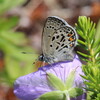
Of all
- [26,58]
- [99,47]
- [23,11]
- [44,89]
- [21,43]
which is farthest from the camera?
[23,11]

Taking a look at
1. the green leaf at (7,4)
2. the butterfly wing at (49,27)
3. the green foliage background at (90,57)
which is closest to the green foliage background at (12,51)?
the green leaf at (7,4)

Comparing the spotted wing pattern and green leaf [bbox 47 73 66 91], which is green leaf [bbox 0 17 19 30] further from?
green leaf [bbox 47 73 66 91]

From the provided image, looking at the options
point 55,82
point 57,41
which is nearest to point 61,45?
point 57,41

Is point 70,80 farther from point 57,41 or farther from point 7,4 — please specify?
point 7,4

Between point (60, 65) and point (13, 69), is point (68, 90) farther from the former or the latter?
point (13, 69)

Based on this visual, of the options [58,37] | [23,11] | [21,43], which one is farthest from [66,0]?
[58,37]

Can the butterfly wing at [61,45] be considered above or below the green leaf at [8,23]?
above

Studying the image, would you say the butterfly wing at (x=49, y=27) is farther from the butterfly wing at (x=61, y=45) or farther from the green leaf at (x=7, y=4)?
the green leaf at (x=7, y=4)

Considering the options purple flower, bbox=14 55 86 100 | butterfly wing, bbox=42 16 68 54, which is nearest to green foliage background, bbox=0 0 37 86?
butterfly wing, bbox=42 16 68 54
